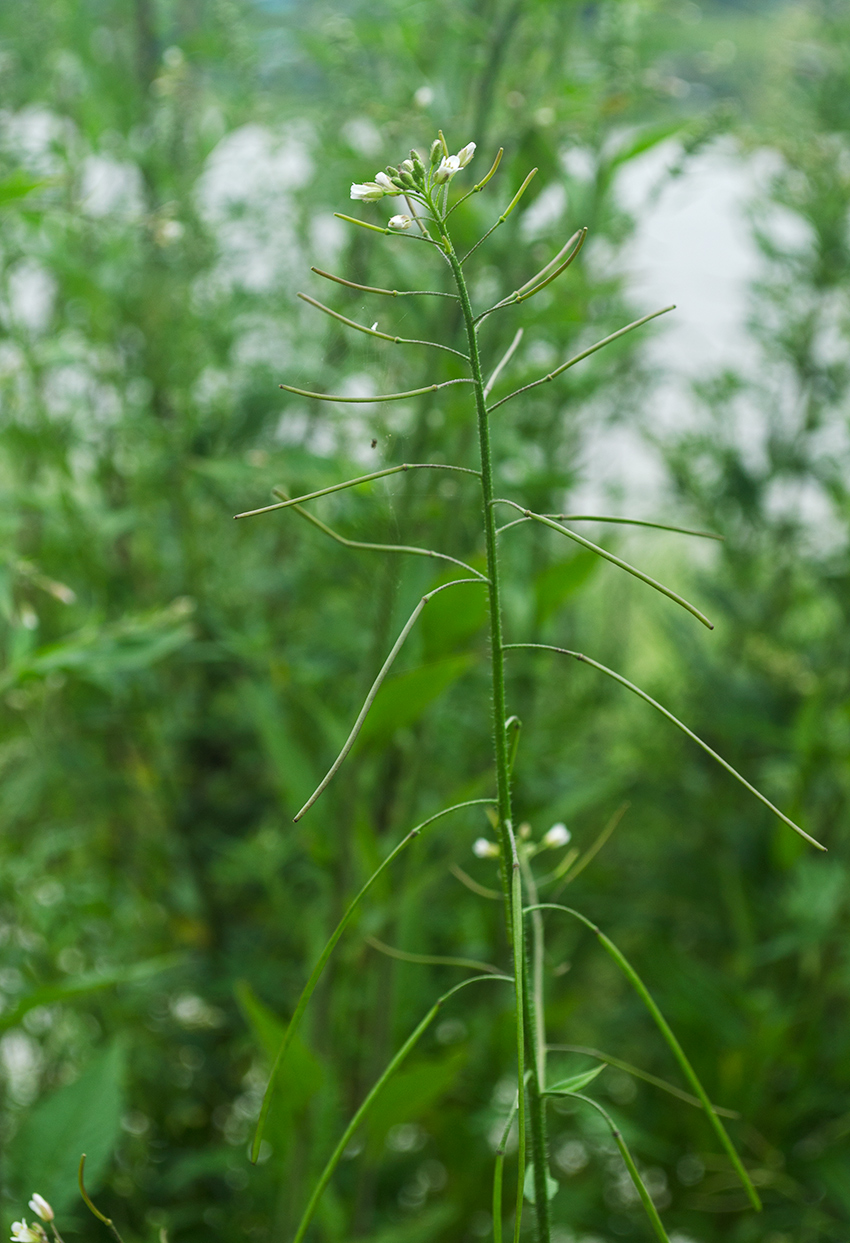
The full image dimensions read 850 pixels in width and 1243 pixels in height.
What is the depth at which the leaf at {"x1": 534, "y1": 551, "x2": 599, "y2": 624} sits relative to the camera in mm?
392

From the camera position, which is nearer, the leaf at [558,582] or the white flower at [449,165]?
the white flower at [449,165]

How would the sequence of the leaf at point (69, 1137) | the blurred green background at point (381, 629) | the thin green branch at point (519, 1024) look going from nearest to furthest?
1. the thin green branch at point (519, 1024)
2. the leaf at point (69, 1137)
3. the blurred green background at point (381, 629)

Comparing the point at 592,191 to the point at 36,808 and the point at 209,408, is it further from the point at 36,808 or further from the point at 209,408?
the point at 36,808

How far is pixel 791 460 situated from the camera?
2.50ft

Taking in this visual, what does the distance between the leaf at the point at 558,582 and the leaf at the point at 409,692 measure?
44 mm

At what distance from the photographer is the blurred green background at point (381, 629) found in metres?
0.46

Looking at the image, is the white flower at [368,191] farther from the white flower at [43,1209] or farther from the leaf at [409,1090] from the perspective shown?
the leaf at [409,1090]

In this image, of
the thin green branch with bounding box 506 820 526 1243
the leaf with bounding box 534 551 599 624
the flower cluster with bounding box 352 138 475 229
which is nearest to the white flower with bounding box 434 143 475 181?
the flower cluster with bounding box 352 138 475 229

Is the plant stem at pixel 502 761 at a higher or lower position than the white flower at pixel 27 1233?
higher

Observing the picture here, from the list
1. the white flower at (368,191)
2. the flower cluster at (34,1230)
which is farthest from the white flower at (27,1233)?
the white flower at (368,191)

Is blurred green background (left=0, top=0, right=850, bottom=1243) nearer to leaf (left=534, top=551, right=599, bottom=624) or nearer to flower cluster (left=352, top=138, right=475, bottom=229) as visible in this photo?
leaf (left=534, top=551, right=599, bottom=624)

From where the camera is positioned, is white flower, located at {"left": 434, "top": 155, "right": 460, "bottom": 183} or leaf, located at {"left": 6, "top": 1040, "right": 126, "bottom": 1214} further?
leaf, located at {"left": 6, "top": 1040, "right": 126, "bottom": 1214}

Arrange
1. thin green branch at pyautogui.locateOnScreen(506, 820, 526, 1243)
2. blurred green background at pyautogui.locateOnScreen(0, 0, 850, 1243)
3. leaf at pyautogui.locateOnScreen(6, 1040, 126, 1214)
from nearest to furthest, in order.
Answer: thin green branch at pyautogui.locateOnScreen(506, 820, 526, 1243)
leaf at pyautogui.locateOnScreen(6, 1040, 126, 1214)
blurred green background at pyautogui.locateOnScreen(0, 0, 850, 1243)

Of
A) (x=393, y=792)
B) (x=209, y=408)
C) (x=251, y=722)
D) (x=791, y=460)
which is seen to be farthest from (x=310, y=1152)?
(x=791, y=460)
